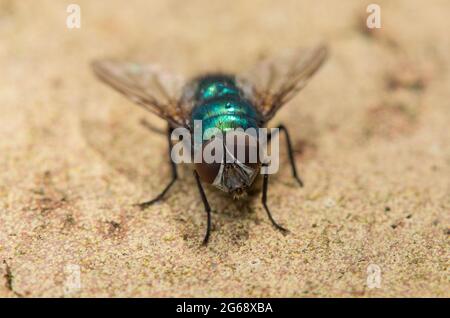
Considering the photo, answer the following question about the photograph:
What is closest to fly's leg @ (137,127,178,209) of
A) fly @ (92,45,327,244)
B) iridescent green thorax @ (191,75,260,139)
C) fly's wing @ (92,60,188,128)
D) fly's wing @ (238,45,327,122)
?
fly @ (92,45,327,244)

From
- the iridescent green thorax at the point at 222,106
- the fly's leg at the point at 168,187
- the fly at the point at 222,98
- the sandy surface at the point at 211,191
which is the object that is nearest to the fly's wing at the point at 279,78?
the fly at the point at 222,98

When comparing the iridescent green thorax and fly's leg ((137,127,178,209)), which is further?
fly's leg ((137,127,178,209))

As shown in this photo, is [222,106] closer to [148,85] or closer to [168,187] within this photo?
[168,187]

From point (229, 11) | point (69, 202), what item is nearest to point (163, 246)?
point (69, 202)

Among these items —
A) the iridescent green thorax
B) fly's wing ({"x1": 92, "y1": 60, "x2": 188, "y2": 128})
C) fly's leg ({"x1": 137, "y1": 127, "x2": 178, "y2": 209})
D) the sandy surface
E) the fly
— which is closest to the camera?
the sandy surface

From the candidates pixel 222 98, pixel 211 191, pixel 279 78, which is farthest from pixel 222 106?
pixel 279 78

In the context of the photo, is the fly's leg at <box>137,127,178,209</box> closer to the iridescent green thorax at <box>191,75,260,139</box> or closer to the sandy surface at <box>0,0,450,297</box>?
the sandy surface at <box>0,0,450,297</box>
